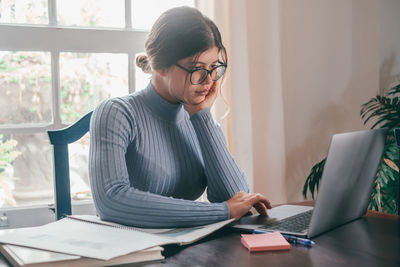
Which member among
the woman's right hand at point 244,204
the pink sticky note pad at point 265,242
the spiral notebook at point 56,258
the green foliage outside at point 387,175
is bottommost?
the green foliage outside at point 387,175

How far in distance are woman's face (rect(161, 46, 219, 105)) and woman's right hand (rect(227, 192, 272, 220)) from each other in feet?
1.07

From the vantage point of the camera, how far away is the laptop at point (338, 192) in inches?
37.3

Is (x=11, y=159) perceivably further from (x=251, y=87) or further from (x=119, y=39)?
(x=251, y=87)

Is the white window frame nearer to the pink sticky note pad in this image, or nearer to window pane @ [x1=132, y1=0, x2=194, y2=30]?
window pane @ [x1=132, y1=0, x2=194, y2=30]

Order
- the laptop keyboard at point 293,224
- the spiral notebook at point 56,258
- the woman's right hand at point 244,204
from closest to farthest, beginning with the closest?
the spiral notebook at point 56,258 < the laptop keyboard at point 293,224 < the woman's right hand at point 244,204

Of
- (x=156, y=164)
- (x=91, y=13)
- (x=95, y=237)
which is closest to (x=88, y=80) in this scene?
(x=91, y=13)

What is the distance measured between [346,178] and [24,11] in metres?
1.50

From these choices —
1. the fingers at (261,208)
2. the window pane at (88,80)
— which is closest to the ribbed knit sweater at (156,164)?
the fingers at (261,208)

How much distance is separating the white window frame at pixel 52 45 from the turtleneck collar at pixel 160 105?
70 cm

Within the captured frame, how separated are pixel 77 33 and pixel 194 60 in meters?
0.88

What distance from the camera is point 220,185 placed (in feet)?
4.60

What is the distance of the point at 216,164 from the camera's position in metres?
1.41

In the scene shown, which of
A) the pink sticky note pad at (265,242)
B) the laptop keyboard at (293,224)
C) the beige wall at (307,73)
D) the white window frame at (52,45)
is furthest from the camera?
the beige wall at (307,73)

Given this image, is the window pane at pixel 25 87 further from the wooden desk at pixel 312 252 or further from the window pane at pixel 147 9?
the wooden desk at pixel 312 252
